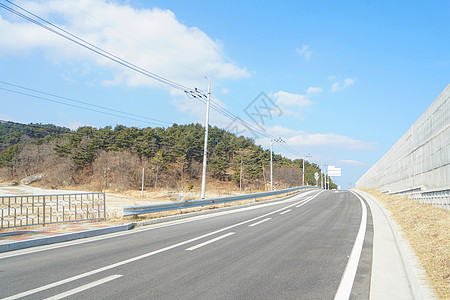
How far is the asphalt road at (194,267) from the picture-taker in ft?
15.2

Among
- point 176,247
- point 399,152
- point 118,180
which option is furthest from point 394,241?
point 118,180

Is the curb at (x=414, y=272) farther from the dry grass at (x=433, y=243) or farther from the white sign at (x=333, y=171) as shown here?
the white sign at (x=333, y=171)

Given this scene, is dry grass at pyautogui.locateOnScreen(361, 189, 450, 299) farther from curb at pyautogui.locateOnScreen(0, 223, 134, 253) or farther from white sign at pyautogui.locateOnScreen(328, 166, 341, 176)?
white sign at pyautogui.locateOnScreen(328, 166, 341, 176)

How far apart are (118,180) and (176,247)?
59432mm

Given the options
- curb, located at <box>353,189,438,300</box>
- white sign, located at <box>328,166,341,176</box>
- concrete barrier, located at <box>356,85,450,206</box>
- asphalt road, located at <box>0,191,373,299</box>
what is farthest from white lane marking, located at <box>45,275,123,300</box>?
white sign, located at <box>328,166,341,176</box>

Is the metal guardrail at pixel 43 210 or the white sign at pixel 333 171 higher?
the white sign at pixel 333 171

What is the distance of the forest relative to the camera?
212 ft

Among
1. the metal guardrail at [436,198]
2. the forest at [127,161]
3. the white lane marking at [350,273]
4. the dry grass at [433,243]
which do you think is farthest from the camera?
the forest at [127,161]

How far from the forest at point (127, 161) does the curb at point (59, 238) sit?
158ft

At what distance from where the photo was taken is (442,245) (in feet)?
22.0

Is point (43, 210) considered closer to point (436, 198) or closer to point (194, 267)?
point (194, 267)

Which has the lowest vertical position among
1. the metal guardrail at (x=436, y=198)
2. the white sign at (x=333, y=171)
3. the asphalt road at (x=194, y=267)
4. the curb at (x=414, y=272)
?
the asphalt road at (x=194, y=267)

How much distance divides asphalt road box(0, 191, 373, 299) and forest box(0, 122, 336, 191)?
2019 inches

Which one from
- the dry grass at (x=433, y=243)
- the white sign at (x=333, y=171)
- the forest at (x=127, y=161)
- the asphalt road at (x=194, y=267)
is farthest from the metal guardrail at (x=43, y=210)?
the white sign at (x=333, y=171)
